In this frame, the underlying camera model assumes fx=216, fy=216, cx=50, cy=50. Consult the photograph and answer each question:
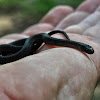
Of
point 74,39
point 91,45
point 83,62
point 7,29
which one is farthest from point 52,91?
point 7,29

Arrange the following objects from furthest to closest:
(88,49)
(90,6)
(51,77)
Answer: (90,6) < (88,49) < (51,77)

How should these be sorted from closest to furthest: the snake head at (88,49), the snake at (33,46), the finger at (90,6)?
the snake head at (88,49), the snake at (33,46), the finger at (90,6)

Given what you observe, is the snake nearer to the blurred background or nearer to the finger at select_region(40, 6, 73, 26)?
the finger at select_region(40, 6, 73, 26)

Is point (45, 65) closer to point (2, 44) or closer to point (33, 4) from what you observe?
point (2, 44)

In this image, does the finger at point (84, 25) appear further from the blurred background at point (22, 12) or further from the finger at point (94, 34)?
the blurred background at point (22, 12)

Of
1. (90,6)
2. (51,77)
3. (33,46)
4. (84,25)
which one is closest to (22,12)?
(90,6)

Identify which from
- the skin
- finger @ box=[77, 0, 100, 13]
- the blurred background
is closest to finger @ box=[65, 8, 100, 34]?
finger @ box=[77, 0, 100, 13]

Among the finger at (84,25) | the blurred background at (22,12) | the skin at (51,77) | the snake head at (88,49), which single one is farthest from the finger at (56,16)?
the skin at (51,77)

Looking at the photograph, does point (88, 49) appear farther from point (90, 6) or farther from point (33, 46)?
point (90, 6)
